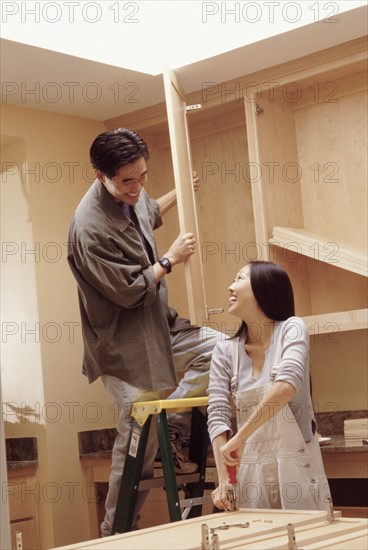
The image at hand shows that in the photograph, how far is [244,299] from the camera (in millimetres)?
2752

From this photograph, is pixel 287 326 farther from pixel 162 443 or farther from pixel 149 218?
pixel 149 218

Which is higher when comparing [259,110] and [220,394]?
[259,110]

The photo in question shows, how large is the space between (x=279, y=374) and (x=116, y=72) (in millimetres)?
1706

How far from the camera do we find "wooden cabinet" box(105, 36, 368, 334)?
363 centimetres

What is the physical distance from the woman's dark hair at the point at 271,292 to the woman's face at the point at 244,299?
1cm

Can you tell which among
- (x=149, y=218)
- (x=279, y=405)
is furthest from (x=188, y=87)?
(x=279, y=405)

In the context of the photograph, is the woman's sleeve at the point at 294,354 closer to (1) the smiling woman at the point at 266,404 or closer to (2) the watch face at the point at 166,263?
(1) the smiling woman at the point at 266,404

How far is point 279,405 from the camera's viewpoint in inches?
98.0

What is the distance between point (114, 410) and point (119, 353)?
3.74 ft

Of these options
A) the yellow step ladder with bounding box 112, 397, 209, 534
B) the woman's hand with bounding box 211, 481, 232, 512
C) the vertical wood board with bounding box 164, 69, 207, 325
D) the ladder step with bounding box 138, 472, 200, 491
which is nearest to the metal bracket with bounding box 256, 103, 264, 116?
the vertical wood board with bounding box 164, 69, 207, 325

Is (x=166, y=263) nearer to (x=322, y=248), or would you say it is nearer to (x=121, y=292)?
(x=121, y=292)

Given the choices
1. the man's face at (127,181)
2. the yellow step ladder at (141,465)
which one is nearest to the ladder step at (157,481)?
the yellow step ladder at (141,465)

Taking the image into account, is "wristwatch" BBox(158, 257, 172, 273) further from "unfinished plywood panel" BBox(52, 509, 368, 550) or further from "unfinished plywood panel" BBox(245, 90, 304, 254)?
"unfinished plywood panel" BBox(52, 509, 368, 550)

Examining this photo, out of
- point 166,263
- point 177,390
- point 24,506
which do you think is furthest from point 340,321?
point 24,506
